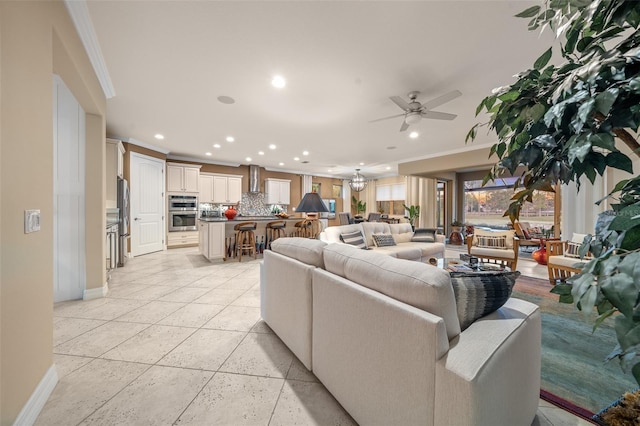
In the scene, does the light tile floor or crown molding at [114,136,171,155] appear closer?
the light tile floor

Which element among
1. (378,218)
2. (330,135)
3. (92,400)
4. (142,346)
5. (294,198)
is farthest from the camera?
(294,198)

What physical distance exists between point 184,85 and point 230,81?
0.62 metres

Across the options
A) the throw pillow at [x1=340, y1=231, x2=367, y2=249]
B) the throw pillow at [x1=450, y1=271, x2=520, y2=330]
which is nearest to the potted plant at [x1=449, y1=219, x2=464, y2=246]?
the throw pillow at [x1=340, y1=231, x2=367, y2=249]

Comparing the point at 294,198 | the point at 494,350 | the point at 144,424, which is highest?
the point at 294,198

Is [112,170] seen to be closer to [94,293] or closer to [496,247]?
[94,293]

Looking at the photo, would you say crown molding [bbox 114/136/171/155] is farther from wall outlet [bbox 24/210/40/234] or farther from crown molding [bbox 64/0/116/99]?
wall outlet [bbox 24/210/40/234]

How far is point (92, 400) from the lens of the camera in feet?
4.89

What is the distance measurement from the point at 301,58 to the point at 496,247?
447 centimetres

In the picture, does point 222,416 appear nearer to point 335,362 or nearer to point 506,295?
point 335,362

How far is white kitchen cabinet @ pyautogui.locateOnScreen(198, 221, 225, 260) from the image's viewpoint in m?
5.10

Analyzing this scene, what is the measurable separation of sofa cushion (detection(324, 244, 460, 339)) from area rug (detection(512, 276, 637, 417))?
0.86 m

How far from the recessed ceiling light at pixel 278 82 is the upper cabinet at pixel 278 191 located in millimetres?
5896

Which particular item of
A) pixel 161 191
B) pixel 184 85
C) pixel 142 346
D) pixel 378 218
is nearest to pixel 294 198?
pixel 378 218

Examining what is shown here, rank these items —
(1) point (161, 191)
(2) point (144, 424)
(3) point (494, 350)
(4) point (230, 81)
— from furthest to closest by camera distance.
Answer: (1) point (161, 191), (4) point (230, 81), (2) point (144, 424), (3) point (494, 350)
